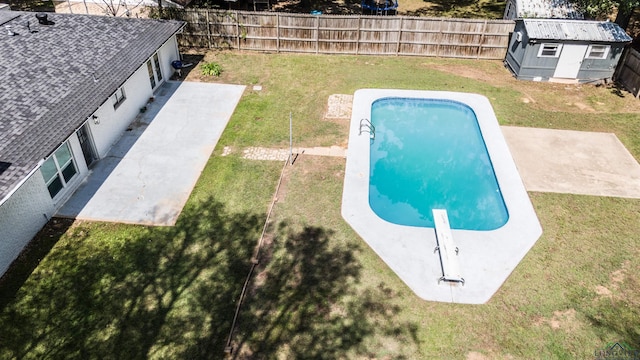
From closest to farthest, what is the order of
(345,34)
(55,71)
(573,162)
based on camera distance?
(55,71) < (573,162) < (345,34)

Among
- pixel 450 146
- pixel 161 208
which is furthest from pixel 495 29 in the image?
pixel 161 208

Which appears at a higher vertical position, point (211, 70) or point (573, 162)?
point (211, 70)

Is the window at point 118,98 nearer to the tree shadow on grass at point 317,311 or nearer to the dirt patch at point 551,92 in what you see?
the tree shadow on grass at point 317,311

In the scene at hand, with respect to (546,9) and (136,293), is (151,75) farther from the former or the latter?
(546,9)

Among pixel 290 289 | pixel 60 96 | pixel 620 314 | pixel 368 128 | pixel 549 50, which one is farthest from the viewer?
pixel 549 50

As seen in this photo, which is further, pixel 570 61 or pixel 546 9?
pixel 546 9

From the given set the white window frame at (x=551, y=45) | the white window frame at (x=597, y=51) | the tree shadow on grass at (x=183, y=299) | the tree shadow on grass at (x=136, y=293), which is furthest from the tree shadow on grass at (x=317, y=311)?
the white window frame at (x=597, y=51)

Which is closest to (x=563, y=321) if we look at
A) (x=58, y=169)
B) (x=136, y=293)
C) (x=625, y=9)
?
(x=136, y=293)

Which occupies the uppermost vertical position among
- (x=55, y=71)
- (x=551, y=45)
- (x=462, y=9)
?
(x=55, y=71)
